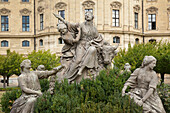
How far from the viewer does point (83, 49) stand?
8102 millimetres

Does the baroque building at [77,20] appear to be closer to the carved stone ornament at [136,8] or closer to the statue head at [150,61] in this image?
the carved stone ornament at [136,8]

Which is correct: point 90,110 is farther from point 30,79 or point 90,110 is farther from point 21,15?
point 21,15

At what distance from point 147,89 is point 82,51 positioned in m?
Result: 2.67

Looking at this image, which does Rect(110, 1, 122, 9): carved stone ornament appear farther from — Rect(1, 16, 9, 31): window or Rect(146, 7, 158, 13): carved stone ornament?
Rect(1, 16, 9, 31): window

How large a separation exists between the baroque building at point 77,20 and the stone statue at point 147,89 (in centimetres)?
3328

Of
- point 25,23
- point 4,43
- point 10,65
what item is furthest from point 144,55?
point 4,43

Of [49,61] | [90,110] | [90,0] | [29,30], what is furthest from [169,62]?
[29,30]

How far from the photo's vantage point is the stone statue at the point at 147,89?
19.2ft

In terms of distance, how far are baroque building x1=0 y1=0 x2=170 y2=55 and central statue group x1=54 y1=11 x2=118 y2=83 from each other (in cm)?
3105

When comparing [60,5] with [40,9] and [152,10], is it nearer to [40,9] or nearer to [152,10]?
[40,9]

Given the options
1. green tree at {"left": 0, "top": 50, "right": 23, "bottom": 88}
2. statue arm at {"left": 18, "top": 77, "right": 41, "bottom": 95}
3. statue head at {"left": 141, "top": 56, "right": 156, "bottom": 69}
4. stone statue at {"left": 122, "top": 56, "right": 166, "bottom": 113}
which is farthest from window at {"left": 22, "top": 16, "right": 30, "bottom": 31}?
statue head at {"left": 141, "top": 56, "right": 156, "bottom": 69}

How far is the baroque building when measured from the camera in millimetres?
39594

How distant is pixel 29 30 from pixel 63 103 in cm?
3922

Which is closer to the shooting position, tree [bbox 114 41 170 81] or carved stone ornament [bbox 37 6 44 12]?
tree [bbox 114 41 170 81]
